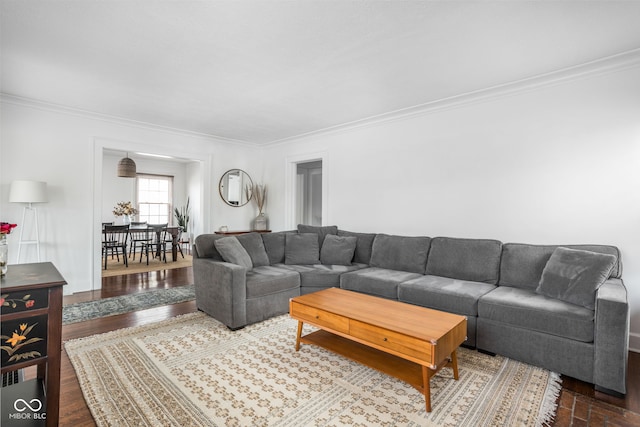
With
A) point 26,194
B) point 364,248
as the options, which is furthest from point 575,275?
point 26,194

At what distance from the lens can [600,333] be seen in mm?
2109

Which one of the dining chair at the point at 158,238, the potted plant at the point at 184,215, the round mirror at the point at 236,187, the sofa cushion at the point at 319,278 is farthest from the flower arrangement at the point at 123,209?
the sofa cushion at the point at 319,278

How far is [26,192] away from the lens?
3.68 metres

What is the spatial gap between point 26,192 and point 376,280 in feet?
13.6

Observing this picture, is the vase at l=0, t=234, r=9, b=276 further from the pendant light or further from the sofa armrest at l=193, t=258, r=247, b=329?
the pendant light

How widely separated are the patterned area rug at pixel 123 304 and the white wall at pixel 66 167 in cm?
77

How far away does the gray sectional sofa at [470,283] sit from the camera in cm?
220

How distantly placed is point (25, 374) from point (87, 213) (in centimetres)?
272

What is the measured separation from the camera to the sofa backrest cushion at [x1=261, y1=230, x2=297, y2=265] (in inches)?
166

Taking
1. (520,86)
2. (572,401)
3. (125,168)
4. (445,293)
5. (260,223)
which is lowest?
(572,401)

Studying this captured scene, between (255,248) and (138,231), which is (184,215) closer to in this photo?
(138,231)

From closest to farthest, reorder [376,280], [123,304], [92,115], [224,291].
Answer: [224,291] → [376,280] → [123,304] → [92,115]

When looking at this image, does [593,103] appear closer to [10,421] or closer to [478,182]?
[478,182]

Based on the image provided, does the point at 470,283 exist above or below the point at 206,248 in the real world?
below
